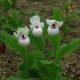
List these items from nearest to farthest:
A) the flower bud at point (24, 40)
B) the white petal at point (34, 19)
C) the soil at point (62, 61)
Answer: the flower bud at point (24, 40)
the white petal at point (34, 19)
the soil at point (62, 61)

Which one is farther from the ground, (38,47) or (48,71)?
(38,47)

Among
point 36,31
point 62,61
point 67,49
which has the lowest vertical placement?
point 62,61

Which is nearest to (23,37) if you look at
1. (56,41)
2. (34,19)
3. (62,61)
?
(34,19)

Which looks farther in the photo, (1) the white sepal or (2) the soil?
(2) the soil

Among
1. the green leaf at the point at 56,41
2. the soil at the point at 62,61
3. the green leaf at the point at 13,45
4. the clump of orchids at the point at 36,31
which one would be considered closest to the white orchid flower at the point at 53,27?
the clump of orchids at the point at 36,31

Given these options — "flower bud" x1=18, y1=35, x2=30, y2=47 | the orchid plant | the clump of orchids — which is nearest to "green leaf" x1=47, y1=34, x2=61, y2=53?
the orchid plant

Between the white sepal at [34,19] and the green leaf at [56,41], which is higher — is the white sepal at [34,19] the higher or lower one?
the higher one

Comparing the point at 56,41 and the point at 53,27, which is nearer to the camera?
the point at 53,27

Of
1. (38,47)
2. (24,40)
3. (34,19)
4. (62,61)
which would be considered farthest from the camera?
(62,61)

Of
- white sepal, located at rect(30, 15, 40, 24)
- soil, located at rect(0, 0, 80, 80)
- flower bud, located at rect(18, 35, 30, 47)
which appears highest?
white sepal, located at rect(30, 15, 40, 24)

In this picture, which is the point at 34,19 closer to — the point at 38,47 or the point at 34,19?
the point at 34,19

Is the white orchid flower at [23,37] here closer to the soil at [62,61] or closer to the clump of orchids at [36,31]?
the clump of orchids at [36,31]

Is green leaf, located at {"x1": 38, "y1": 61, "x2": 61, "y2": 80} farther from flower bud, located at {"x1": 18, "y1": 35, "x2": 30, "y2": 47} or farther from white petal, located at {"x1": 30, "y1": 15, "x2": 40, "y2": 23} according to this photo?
white petal, located at {"x1": 30, "y1": 15, "x2": 40, "y2": 23}
